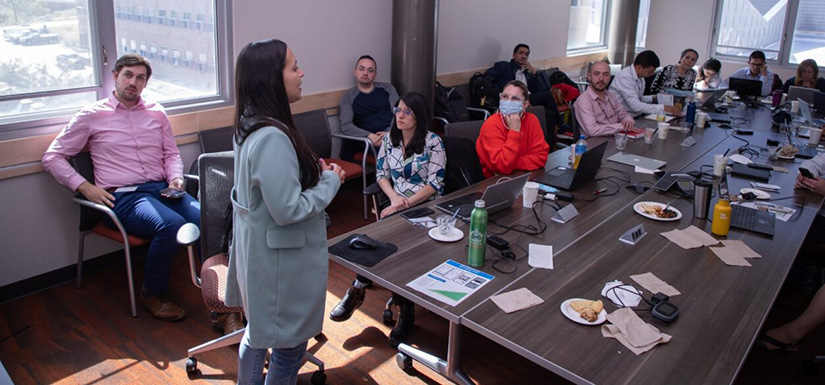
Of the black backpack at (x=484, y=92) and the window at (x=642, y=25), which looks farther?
the window at (x=642, y=25)

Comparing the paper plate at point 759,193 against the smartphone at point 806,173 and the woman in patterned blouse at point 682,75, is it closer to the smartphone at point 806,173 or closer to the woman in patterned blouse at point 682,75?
the smartphone at point 806,173

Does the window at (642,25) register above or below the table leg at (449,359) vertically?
above

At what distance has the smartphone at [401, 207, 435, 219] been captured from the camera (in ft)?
9.76

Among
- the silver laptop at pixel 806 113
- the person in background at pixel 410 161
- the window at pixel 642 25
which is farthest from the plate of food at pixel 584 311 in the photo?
the window at pixel 642 25

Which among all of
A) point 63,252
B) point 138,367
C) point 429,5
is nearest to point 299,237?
point 138,367

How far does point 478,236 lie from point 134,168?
7.45 feet

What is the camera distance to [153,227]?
11.4 ft

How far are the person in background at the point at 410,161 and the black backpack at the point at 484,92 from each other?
311 cm

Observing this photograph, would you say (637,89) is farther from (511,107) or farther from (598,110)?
(511,107)

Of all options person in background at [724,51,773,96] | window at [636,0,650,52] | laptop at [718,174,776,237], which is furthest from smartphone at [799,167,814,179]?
window at [636,0,650,52]

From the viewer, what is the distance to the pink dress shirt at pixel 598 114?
15.9 ft

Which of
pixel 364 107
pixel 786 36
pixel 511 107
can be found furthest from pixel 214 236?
pixel 786 36

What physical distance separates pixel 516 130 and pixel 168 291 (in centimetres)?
225

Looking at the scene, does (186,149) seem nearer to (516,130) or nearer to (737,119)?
(516,130)
